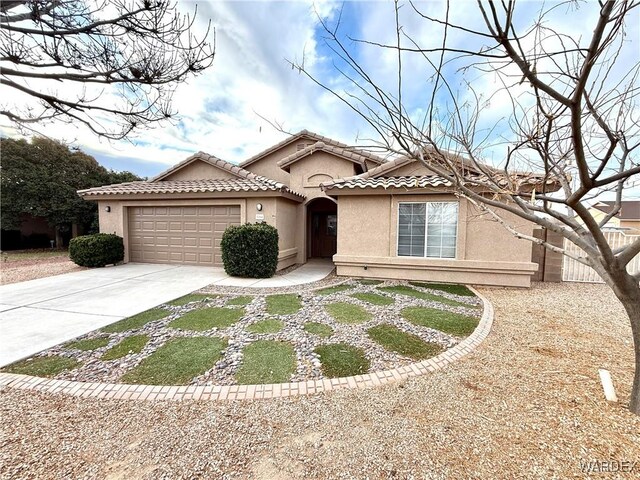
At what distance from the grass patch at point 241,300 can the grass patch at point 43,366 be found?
3.43 m

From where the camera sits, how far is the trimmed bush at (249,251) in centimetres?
1043

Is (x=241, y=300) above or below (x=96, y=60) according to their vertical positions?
below

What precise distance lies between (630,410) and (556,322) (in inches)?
143

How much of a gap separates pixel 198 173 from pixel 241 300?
10046 mm

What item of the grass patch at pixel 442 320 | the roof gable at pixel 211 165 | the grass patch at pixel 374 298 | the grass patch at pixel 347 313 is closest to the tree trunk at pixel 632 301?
the grass patch at pixel 442 320

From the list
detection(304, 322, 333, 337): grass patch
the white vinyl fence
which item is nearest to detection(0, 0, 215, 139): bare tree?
detection(304, 322, 333, 337): grass patch

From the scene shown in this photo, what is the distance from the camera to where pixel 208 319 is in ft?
20.5

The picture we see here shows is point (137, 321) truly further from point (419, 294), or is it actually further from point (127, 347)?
point (419, 294)

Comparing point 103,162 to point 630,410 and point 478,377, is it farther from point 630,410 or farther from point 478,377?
point 630,410

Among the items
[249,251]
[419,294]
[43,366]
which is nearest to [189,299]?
[249,251]

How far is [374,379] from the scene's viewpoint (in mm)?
3936

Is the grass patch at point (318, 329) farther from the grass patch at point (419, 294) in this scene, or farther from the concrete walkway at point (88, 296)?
the concrete walkway at point (88, 296)

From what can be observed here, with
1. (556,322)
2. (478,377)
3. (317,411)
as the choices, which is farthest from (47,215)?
(556,322)


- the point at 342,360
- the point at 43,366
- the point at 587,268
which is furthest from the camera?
the point at 587,268
